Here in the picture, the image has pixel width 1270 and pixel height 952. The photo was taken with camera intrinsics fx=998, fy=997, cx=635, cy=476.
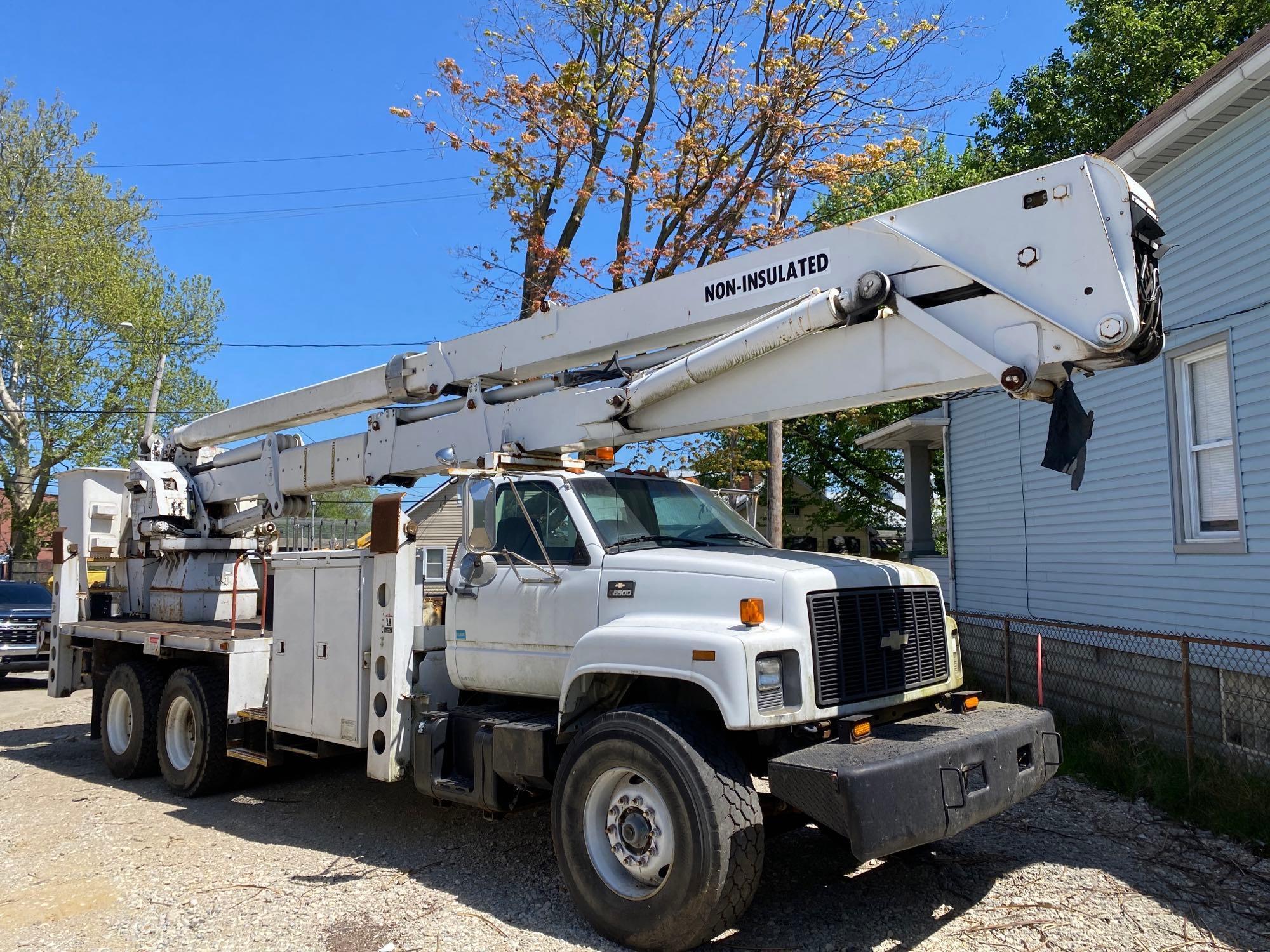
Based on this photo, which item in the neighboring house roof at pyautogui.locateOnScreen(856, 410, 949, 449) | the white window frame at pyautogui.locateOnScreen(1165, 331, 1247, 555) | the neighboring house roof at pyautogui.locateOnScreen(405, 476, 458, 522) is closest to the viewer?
the neighboring house roof at pyautogui.locateOnScreen(405, 476, 458, 522)

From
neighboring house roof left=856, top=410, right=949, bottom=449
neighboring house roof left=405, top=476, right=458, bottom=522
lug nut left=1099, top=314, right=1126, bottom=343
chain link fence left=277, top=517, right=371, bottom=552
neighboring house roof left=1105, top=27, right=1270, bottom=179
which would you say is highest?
neighboring house roof left=1105, top=27, right=1270, bottom=179

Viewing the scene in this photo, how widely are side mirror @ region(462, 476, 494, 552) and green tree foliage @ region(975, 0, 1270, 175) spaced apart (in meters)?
18.8

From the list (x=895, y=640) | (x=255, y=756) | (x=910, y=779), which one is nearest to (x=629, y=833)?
(x=910, y=779)

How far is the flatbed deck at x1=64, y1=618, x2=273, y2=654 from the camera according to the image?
761cm

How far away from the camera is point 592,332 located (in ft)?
21.3

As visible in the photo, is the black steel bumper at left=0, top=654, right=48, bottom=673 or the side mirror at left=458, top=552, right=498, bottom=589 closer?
the side mirror at left=458, top=552, right=498, bottom=589

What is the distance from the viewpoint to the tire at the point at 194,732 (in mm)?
7793

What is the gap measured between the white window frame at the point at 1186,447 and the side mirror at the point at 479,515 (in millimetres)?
6874

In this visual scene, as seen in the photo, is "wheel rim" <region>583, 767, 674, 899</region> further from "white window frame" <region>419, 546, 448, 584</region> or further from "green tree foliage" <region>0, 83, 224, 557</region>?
"green tree foliage" <region>0, 83, 224, 557</region>

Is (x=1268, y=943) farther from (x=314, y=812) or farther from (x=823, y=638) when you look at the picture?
(x=314, y=812)

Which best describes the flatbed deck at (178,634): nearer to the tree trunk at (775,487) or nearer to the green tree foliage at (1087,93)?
the tree trunk at (775,487)

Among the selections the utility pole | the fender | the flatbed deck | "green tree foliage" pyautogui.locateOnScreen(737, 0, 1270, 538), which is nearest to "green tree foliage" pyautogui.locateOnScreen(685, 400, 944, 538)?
"green tree foliage" pyautogui.locateOnScreen(737, 0, 1270, 538)

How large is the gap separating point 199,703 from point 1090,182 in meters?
7.17

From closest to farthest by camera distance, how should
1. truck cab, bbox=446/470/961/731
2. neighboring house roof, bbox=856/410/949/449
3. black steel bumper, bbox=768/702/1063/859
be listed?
black steel bumper, bbox=768/702/1063/859
truck cab, bbox=446/470/961/731
neighboring house roof, bbox=856/410/949/449
